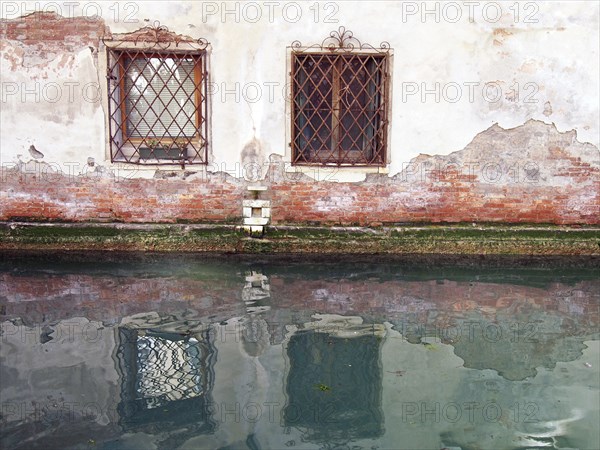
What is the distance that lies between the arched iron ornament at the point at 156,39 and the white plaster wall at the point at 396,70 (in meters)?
0.07

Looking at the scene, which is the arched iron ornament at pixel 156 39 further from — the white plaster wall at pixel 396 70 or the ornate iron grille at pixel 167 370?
the ornate iron grille at pixel 167 370

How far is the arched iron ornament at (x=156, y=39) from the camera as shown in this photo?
24.2 ft

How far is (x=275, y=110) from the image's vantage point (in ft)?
24.9

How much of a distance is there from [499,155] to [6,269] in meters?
5.26

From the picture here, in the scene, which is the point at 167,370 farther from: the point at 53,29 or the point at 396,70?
the point at 53,29

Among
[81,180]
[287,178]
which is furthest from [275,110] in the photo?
[81,180]

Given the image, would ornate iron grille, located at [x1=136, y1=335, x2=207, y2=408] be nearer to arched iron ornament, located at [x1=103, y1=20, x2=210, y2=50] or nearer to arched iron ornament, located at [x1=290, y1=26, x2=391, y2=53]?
arched iron ornament, located at [x1=103, y1=20, x2=210, y2=50]

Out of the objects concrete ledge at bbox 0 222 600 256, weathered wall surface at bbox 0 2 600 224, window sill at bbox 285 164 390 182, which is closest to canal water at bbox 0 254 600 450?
concrete ledge at bbox 0 222 600 256

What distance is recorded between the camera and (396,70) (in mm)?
7492

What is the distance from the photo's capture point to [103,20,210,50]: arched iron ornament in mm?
7391

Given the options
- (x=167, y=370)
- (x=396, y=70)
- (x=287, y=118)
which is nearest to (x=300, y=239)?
(x=287, y=118)

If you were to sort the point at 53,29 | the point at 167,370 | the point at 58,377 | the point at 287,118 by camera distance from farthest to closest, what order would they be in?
the point at 287,118
the point at 53,29
the point at 167,370
the point at 58,377

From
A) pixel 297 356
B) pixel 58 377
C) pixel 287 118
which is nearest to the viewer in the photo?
pixel 58 377

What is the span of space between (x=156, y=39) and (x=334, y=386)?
4.57 m
